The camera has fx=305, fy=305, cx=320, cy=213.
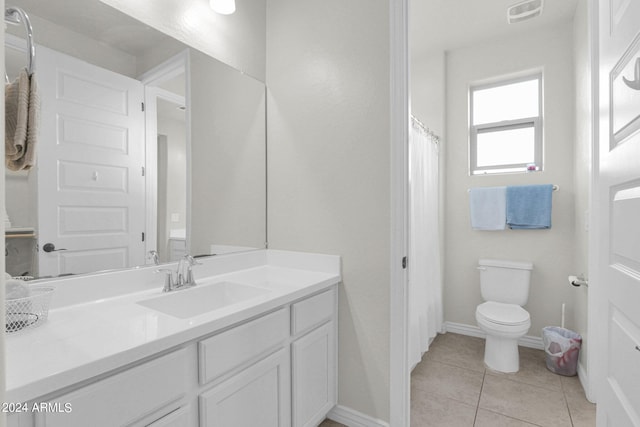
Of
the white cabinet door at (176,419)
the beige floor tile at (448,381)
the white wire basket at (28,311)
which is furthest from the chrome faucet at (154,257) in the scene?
the beige floor tile at (448,381)

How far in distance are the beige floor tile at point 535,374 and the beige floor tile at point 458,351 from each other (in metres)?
0.16

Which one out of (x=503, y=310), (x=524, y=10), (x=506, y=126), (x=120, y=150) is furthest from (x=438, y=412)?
(x=524, y=10)

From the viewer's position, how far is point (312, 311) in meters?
1.49

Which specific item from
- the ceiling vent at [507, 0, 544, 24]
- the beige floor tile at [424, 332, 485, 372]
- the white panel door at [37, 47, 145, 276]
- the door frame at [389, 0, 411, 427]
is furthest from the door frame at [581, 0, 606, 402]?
the white panel door at [37, 47, 145, 276]

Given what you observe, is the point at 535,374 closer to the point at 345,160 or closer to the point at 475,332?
the point at 475,332

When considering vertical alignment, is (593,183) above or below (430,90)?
below

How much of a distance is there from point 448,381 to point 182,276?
189 cm

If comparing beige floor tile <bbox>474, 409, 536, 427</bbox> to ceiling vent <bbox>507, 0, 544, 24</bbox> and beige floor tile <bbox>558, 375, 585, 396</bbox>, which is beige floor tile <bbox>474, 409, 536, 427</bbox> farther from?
ceiling vent <bbox>507, 0, 544, 24</bbox>

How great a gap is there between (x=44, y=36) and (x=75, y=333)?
3.41ft

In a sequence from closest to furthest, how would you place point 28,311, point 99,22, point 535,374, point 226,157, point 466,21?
point 28,311 → point 99,22 → point 226,157 → point 535,374 → point 466,21

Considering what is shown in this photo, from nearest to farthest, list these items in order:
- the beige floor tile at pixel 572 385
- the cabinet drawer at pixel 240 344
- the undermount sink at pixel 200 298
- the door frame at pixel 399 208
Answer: the cabinet drawer at pixel 240 344, the undermount sink at pixel 200 298, the door frame at pixel 399 208, the beige floor tile at pixel 572 385

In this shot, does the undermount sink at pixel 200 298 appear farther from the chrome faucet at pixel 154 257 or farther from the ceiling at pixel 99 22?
the ceiling at pixel 99 22

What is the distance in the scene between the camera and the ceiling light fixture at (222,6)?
158cm

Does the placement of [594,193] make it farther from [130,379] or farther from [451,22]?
[130,379]
